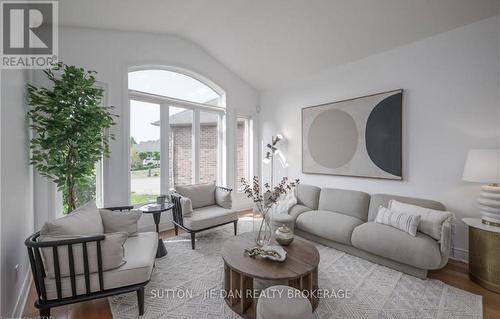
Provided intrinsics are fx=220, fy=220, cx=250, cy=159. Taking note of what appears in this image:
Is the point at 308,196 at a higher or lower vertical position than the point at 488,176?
lower

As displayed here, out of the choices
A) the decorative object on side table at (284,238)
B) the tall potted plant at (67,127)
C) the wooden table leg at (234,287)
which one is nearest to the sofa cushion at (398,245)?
the decorative object on side table at (284,238)

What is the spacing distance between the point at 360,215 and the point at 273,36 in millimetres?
3195

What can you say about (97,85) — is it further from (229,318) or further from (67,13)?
(229,318)

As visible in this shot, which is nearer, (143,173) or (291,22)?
(291,22)

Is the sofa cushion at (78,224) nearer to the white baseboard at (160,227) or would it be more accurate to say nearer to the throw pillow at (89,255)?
the throw pillow at (89,255)

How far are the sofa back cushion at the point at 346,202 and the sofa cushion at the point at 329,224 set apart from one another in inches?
6.5

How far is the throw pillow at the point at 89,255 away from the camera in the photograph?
164 cm

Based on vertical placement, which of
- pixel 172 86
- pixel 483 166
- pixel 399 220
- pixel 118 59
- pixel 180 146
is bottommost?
pixel 399 220

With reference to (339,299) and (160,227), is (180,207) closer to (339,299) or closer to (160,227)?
(160,227)

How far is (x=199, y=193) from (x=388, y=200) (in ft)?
9.57

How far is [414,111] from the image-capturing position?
3.12 meters

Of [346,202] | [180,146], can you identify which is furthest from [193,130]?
[346,202]

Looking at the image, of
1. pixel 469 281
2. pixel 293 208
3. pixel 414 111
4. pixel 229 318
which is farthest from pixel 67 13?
pixel 469 281

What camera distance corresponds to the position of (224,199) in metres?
3.79
